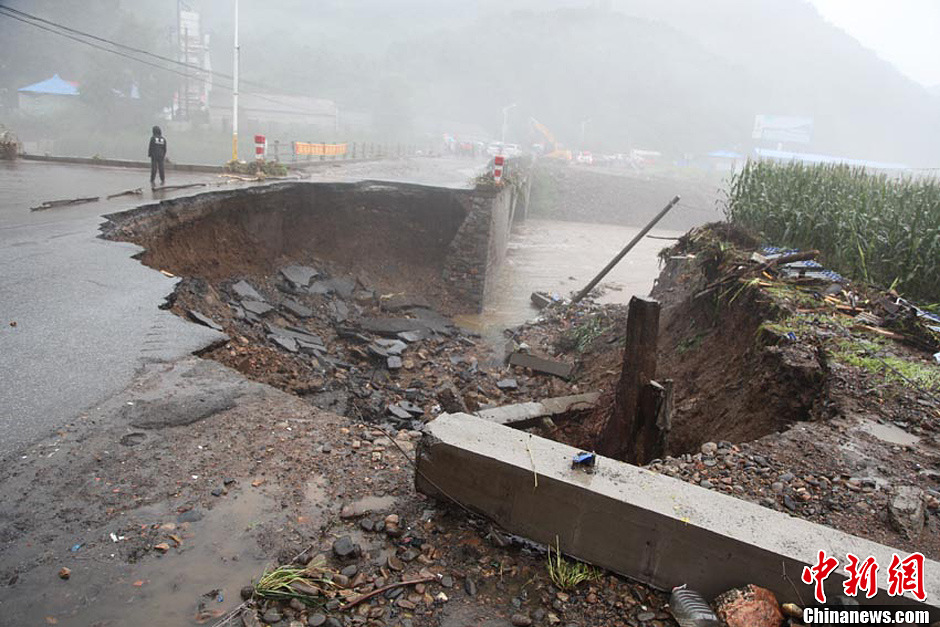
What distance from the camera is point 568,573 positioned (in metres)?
2.98

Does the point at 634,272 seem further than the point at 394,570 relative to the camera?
Yes

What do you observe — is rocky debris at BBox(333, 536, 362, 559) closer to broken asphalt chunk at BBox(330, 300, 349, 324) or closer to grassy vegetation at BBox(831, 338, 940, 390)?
grassy vegetation at BBox(831, 338, 940, 390)

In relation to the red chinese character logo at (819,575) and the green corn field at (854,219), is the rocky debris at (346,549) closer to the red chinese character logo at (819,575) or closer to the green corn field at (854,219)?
the red chinese character logo at (819,575)

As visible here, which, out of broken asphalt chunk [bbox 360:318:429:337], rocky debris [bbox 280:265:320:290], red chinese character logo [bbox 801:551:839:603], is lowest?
broken asphalt chunk [bbox 360:318:429:337]

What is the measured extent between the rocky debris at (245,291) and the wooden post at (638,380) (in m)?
6.91

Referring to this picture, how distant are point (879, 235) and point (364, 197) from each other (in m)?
10.3

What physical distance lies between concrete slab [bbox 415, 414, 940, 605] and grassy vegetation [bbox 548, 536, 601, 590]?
0.17 ft

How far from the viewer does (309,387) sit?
6.54 meters

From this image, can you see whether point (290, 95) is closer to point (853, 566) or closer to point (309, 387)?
point (309, 387)

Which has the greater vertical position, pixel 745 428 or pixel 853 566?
pixel 853 566

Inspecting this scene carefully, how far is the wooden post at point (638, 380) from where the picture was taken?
450 centimetres

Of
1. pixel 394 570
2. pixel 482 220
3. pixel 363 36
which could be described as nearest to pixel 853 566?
pixel 394 570

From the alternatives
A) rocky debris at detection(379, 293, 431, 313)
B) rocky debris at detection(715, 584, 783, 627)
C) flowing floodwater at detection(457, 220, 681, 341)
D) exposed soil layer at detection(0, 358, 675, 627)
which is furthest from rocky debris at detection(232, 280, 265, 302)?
rocky debris at detection(715, 584, 783, 627)

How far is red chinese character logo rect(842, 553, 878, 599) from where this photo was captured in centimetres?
264
